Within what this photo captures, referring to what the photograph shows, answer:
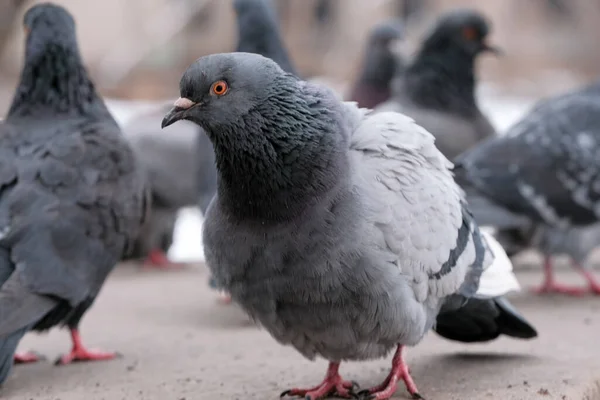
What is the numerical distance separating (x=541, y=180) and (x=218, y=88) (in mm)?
3569

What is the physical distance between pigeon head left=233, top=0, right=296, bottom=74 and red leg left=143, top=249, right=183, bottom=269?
131 inches

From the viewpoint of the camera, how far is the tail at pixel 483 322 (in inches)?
179

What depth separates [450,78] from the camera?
8.08 meters

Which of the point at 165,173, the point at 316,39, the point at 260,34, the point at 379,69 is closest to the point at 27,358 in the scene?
the point at 260,34

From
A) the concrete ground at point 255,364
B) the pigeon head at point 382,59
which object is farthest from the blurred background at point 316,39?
the concrete ground at point 255,364

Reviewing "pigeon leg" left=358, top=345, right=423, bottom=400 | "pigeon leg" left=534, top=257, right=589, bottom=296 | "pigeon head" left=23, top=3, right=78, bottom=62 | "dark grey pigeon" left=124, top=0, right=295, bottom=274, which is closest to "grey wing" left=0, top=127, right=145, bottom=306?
"pigeon head" left=23, top=3, right=78, bottom=62

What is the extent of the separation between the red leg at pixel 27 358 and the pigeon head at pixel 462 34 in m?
4.30

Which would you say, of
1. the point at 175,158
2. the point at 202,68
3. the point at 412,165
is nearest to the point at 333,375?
the point at 412,165

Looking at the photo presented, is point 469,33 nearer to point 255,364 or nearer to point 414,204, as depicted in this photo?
point 255,364

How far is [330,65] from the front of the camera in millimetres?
20047

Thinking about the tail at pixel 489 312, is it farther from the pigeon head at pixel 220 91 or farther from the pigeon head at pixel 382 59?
the pigeon head at pixel 382 59

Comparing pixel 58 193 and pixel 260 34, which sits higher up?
pixel 260 34

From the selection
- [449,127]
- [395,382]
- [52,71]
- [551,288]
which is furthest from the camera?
[449,127]

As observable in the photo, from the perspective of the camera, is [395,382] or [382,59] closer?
[395,382]
